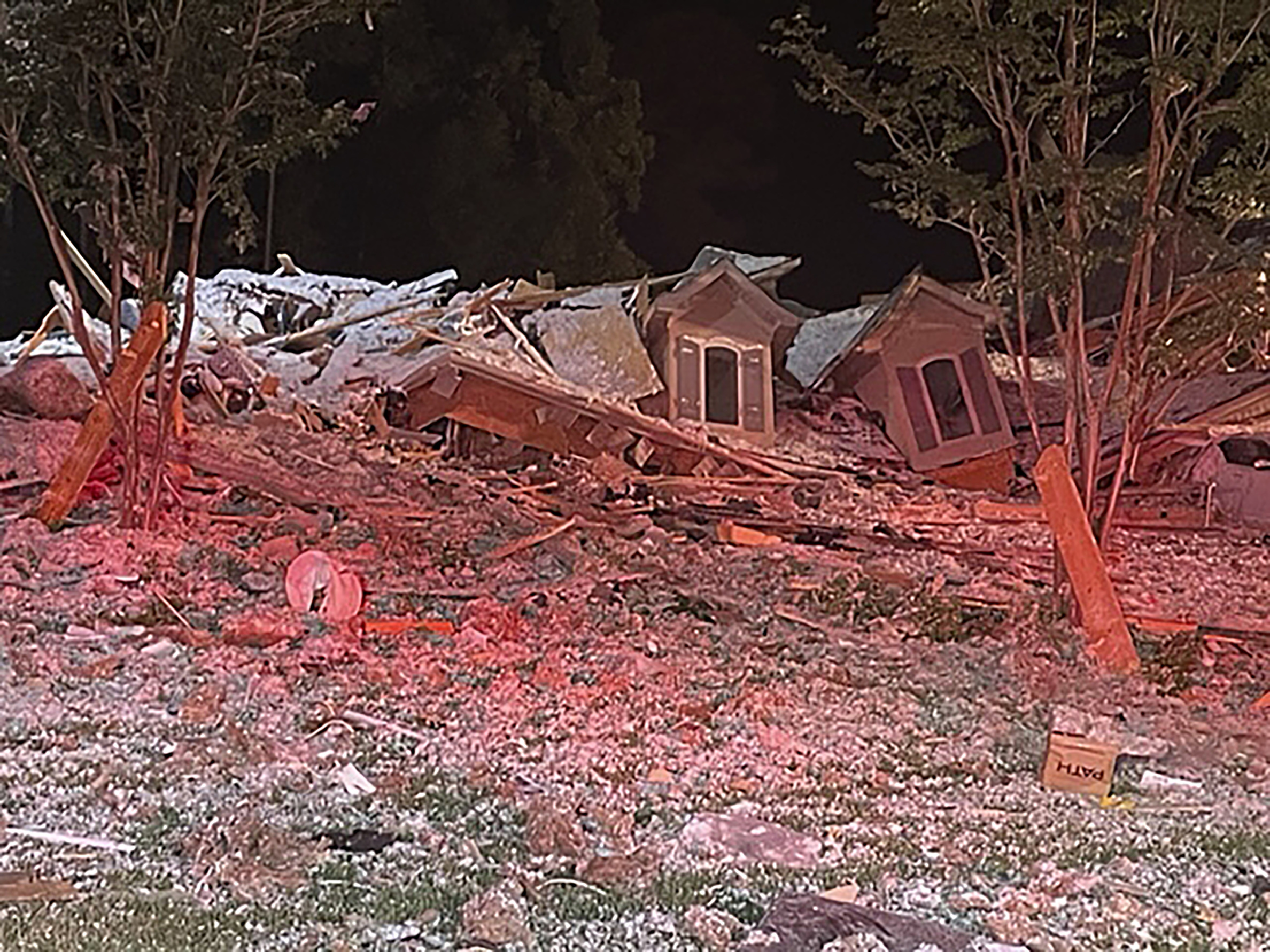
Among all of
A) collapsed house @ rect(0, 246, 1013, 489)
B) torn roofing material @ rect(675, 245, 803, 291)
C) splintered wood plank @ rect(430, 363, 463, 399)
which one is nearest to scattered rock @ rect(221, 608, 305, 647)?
collapsed house @ rect(0, 246, 1013, 489)

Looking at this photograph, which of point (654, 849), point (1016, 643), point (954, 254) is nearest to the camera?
point (654, 849)

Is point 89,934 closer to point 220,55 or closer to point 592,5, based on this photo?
point 220,55

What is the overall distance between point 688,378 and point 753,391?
1.10 m

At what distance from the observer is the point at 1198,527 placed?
55.3ft

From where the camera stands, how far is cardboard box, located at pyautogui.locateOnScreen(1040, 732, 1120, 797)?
6492 mm

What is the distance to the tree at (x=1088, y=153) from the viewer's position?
960 centimetres

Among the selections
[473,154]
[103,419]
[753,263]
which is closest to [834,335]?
[753,263]

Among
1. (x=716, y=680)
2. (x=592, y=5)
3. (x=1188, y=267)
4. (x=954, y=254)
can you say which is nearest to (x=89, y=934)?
(x=716, y=680)

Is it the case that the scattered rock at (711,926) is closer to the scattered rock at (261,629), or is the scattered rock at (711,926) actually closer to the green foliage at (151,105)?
the scattered rock at (261,629)

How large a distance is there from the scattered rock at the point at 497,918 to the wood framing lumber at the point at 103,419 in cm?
732

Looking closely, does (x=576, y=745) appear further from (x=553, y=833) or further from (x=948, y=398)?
(x=948, y=398)

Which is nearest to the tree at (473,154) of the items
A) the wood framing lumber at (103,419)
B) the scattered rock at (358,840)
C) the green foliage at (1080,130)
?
the wood framing lumber at (103,419)

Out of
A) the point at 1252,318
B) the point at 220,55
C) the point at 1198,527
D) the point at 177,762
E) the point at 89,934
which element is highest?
the point at 220,55

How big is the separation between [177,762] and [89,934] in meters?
2.00
